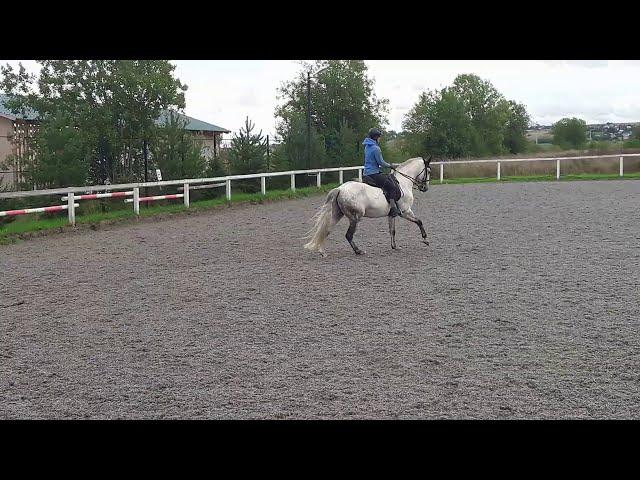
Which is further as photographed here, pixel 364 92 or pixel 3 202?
pixel 364 92

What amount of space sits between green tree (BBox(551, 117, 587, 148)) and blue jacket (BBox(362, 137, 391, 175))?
5047cm

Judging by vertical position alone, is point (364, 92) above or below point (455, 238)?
above

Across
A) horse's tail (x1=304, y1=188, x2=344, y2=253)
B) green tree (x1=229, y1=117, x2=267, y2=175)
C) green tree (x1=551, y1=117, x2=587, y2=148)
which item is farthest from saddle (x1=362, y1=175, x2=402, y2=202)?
green tree (x1=551, y1=117, x2=587, y2=148)

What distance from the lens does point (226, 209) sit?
2214 cm

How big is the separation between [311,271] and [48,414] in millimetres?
6473

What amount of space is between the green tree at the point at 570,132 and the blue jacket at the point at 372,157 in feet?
166

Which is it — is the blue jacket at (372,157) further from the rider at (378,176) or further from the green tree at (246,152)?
the green tree at (246,152)

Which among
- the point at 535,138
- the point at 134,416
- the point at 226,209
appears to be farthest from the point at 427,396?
the point at 535,138

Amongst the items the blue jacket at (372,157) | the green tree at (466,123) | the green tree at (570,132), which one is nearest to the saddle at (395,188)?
the blue jacket at (372,157)

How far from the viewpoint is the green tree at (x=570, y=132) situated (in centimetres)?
5984

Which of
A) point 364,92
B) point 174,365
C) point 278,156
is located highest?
point 364,92

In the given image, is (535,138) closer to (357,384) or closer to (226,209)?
(226,209)

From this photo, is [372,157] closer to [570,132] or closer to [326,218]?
[326,218]

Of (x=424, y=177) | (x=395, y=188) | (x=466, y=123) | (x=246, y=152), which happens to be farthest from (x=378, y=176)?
(x=466, y=123)
